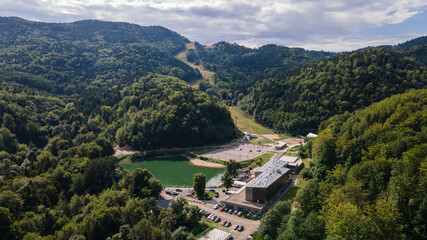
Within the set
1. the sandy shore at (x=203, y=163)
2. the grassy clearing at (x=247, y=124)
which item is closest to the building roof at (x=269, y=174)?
the sandy shore at (x=203, y=163)

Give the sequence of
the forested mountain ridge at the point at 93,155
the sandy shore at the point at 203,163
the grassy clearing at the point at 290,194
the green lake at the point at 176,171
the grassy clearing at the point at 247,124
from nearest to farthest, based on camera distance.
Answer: the forested mountain ridge at the point at 93,155 < the grassy clearing at the point at 290,194 < the green lake at the point at 176,171 < the sandy shore at the point at 203,163 < the grassy clearing at the point at 247,124

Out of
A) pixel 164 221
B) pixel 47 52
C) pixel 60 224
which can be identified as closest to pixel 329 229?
pixel 164 221

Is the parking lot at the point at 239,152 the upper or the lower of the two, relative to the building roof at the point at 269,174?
lower

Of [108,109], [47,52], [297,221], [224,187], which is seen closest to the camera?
[297,221]

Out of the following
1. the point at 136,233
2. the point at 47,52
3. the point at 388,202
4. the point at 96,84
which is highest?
the point at 47,52

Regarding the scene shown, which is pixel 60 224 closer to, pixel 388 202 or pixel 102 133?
pixel 388 202

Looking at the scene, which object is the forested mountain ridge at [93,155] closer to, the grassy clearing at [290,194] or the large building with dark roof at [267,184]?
the large building with dark roof at [267,184]

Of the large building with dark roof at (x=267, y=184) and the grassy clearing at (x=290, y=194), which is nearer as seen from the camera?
the large building with dark roof at (x=267, y=184)

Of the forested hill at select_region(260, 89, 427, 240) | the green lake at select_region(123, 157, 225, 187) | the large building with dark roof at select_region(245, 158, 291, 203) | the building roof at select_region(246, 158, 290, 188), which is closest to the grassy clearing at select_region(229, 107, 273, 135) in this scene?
the green lake at select_region(123, 157, 225, 187)

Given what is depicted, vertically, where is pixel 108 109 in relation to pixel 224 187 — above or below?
above
